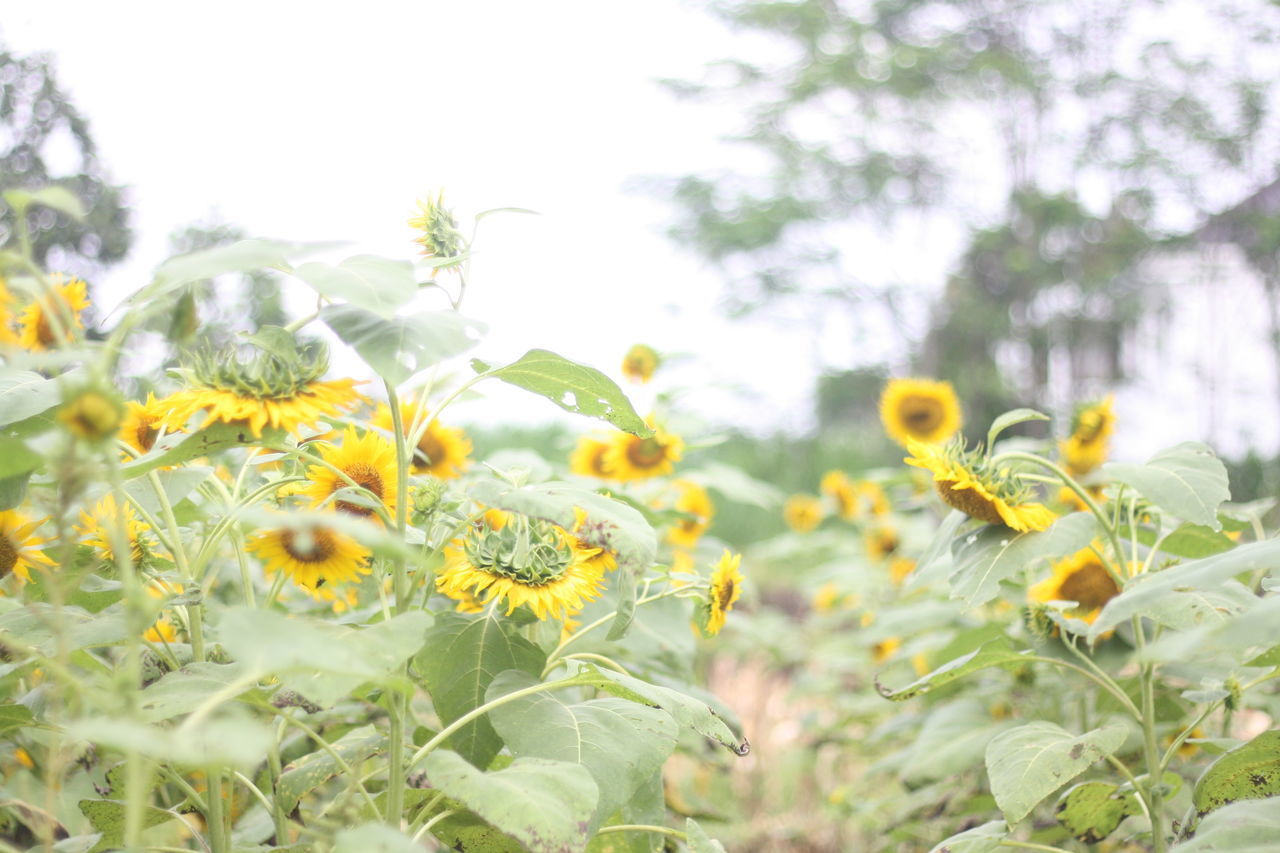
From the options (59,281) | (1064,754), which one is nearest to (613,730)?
(1064,754)

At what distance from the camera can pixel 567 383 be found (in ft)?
2.46

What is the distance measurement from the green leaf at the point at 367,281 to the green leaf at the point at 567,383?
5.6 inches

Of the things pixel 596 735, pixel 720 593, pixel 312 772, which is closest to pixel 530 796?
pixel 596 735

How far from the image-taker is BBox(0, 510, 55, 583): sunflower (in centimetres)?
77

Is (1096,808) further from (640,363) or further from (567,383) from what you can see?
(640,363)

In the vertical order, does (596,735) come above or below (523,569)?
below

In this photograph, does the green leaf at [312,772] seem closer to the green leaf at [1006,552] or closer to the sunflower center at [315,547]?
the sunflower center at [315,547]

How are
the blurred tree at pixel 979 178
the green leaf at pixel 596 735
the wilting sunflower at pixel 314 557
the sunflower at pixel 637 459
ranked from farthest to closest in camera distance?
the blurred tree at pixel 979 178, the sunflower at pixel 637 459, the wilting sunflower at pixel 314 557, the green leaf at pixel 596 735

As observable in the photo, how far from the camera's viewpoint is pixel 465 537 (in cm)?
79

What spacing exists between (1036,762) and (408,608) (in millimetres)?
552

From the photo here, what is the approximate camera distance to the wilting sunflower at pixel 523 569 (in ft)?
2.44

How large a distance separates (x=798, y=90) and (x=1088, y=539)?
26.5 ft

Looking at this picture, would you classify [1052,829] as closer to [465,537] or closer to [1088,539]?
[1088,539]

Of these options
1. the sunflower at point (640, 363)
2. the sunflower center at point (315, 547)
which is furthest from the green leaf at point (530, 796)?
the sunflower at point (640, 363)
